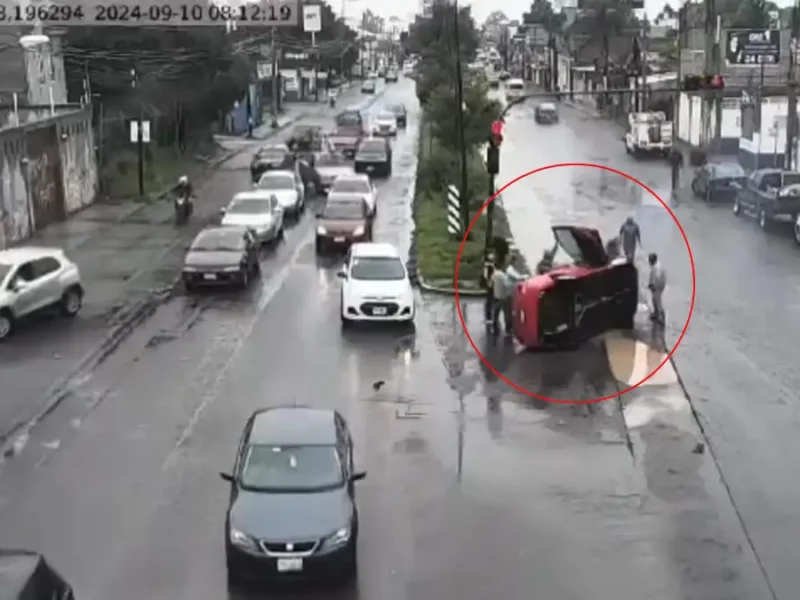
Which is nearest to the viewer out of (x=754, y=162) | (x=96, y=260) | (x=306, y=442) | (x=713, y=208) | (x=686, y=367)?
(x=306, y=442)

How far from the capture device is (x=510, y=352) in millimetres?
22938

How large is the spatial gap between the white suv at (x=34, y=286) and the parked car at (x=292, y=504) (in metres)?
11.4

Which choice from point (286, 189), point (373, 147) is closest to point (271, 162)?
point (373, 147)

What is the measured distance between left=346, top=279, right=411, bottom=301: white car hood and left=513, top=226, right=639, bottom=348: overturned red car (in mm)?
2794

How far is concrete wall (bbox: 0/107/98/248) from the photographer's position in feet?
115

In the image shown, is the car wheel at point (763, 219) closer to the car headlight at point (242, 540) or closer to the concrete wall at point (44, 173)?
the concrete wall at point (44, 173)

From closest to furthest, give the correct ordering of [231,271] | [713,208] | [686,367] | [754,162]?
[686,367]
[231,271]
[713,208]
[754,162]

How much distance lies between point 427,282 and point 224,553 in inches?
637

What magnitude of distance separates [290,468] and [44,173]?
28.2 meters

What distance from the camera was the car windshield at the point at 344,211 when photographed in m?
35.1

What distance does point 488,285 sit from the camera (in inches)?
975

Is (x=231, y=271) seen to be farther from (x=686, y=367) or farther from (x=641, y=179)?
(x=641, y=179)

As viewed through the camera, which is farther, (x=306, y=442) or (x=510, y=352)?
(x=510, y=352)

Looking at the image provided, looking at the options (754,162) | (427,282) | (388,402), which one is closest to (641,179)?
(754,162)
